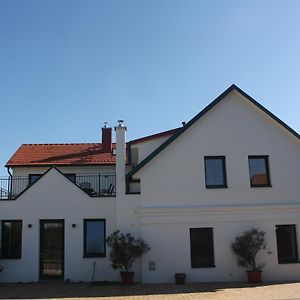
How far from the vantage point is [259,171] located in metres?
19.8

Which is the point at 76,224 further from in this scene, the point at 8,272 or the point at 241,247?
the point at 241,247

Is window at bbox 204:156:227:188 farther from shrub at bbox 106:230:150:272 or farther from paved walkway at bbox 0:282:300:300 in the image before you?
paved walkway at bbox 0:282:300:300

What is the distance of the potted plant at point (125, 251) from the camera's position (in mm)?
17797

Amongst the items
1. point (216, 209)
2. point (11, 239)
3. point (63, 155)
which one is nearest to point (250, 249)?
point (216, 209)

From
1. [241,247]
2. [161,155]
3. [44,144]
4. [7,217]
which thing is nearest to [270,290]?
[241,247]

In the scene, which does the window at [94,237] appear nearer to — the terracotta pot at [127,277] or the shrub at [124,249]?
the shrub at [124,249]

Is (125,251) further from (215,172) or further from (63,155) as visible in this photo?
(63,155)

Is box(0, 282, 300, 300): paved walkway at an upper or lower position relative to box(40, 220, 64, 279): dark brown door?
lower

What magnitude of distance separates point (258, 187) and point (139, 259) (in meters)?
5.92

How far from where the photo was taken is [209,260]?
1870cm

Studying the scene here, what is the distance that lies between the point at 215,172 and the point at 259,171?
1985 millimetres

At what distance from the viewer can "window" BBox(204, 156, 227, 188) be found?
1947 cm

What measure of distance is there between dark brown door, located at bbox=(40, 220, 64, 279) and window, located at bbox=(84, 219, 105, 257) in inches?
40.4

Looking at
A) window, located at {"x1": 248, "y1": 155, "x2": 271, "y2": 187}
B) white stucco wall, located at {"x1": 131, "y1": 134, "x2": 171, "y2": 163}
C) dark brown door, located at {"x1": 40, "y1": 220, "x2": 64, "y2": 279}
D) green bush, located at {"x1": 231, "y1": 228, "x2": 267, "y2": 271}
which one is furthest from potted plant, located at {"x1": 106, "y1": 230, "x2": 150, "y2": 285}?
white stucco wall, located at {"x1": 131, "y1": 134, "x2": 171, "y2": 163}
